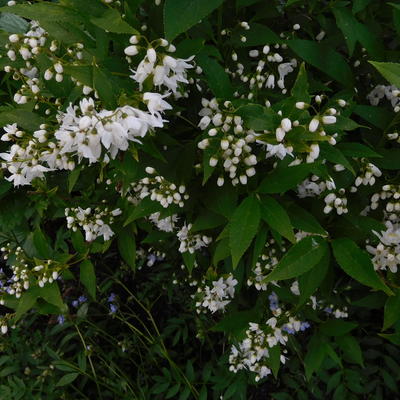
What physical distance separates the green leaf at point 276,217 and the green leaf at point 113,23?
81cm

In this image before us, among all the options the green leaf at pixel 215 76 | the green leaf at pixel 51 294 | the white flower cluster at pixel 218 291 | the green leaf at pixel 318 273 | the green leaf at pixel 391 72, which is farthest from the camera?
the white flower cluster at pixel 218 291

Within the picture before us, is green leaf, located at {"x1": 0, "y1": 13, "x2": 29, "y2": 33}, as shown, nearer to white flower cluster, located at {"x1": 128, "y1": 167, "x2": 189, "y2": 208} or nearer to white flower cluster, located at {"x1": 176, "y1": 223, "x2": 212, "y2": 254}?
white flower cluster, located at {"x1": 128, "y1": 167, "x2": 189, "y2": 208}

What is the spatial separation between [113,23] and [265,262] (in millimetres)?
1723

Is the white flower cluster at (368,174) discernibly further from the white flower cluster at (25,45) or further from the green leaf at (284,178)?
the white flower cluster at (25,45)

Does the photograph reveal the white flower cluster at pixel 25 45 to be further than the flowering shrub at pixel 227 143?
Yes

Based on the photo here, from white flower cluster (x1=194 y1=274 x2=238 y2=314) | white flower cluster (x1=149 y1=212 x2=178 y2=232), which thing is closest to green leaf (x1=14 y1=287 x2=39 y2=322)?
white flower cluster (x1=149 y1=212 x2=178 y2=232)

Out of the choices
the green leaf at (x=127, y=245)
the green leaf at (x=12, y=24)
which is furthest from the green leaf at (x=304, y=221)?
the green leaf at (x=12, y=24)

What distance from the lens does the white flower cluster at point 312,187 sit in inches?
86.4

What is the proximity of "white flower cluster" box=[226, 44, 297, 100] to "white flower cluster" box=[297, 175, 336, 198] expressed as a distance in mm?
453

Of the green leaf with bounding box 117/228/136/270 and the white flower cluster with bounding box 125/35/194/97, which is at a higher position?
the white flower cluster with bounding box 125/35/194/97

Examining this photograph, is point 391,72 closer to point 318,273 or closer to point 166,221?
point 318,273

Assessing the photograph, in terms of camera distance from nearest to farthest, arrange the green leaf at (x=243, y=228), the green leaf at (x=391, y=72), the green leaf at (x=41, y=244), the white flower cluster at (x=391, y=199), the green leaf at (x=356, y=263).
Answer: the green leaf at (x=391, y=72) < the green leaf at (x=243, y=228) < the green leaf at (x=356, y=263) < the white flower cluster at (x=391, y=199) < the green leaf at (x=41, y=244)

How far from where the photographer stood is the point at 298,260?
1840 millimetres

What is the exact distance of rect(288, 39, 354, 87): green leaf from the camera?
2.09 metres
